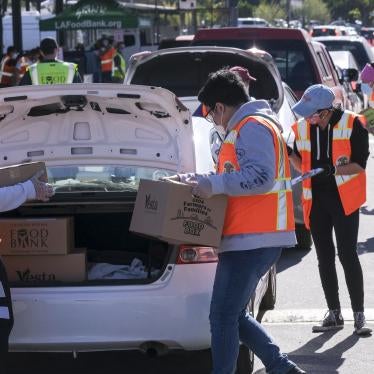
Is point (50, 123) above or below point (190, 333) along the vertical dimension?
above

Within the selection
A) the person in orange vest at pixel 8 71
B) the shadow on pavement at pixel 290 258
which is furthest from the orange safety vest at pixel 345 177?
the person in orange vest at pixel 8 71

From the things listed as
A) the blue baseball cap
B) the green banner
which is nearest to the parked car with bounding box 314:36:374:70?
the green banner

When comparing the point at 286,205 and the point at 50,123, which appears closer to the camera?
the point at 286,205

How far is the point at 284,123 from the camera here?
407 inches

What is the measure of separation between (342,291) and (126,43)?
30.7 m

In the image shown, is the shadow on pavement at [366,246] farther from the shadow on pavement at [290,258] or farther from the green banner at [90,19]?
the green banner at [90,19]

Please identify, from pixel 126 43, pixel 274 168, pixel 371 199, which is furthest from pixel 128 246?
pixel 126 43

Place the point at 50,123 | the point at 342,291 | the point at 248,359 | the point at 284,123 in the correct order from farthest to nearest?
1. the point at 284,123
2. the point at 342,291
3. the point at 50,123
4. the point at 248,359

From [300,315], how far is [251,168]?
2937 millimetres

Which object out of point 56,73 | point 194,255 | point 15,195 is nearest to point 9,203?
point 15,195

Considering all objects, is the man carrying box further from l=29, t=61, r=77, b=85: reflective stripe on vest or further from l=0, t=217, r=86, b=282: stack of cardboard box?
l=29, t=61, r=77, b=85: reflective stripe on vest

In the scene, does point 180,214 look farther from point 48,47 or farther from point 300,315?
point 48,47

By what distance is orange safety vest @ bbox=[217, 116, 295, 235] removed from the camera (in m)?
5.57

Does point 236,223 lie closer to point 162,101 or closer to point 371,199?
point 162,101
